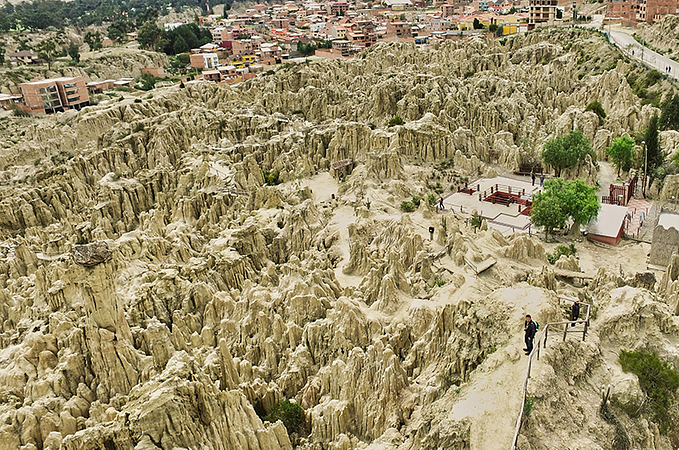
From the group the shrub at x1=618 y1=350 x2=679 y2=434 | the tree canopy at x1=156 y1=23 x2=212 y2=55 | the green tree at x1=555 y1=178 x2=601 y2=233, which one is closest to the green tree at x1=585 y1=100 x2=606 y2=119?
the green tree at x1=555 y1=178 x2=601 y2=233

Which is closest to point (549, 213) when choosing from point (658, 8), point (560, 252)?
point (560, 252)

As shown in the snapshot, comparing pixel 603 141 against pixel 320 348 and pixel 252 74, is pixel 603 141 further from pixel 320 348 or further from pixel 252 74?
pixel 252 74

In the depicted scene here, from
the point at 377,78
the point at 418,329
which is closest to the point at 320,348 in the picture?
the point at 418,329

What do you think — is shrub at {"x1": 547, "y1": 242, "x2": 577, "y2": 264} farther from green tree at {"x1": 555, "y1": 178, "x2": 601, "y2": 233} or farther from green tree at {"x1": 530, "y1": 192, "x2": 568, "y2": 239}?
green tree at {"x1": 555, "y1": 178, "x2": 601, "y2": 233}

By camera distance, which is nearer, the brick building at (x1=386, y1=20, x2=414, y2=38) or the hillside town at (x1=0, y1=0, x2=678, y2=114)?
the hillside town at (x1=0, y1=0, x2=678, y2=114)

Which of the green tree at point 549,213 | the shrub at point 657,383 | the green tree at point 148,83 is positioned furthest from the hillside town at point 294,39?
the shrub at point 657,383

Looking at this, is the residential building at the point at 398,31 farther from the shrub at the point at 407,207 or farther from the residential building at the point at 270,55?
the shrub at the point at 407,207
